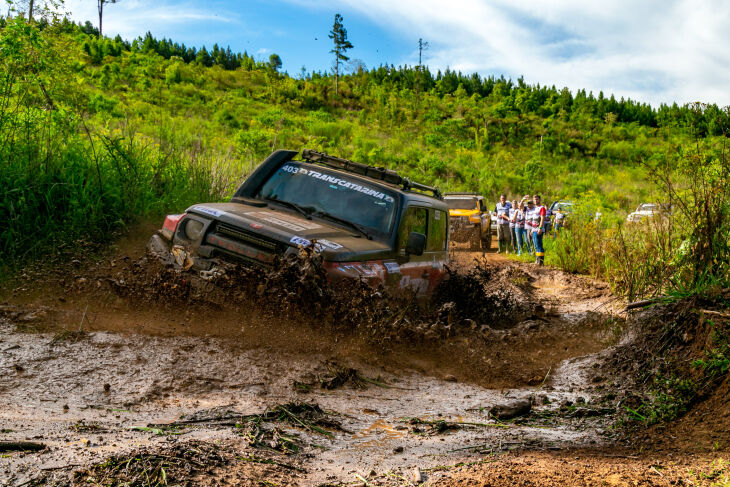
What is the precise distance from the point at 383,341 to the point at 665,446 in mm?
2664

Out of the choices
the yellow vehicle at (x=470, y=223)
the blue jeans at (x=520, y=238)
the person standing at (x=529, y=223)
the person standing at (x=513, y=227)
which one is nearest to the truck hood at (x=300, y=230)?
the person standing at (x=529, y=223)

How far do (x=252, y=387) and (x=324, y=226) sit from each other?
6.86 feet

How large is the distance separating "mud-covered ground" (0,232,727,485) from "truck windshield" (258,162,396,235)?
1.34m

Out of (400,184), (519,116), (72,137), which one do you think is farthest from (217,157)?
(519,116)

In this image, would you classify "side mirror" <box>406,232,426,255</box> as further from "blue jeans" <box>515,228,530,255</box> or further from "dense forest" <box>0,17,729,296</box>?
"blue jeans" <box>515,228,530,255</box>

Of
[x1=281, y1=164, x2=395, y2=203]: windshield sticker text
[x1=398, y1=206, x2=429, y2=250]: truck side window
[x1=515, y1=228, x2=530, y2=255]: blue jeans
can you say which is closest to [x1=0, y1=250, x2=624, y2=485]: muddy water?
[x1=398, y1=206, x2=429, y2=250]: truck side window

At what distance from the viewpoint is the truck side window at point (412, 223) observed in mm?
6270

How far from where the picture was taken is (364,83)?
96.4m

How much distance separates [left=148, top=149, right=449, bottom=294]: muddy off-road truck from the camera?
541 cm

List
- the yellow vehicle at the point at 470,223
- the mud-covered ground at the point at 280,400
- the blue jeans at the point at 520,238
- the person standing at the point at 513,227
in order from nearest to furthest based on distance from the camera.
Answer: the mud-covered ground at the point at 280,400
the blue jeans at the point at 520,238
the person standing at the point at 513,227
the yellow vehicle at the point at 470,223

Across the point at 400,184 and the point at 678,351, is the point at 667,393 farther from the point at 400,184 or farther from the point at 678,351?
the point at 400,184

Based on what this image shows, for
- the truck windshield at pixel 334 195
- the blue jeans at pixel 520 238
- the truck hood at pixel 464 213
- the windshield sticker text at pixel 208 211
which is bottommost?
the blue jeans at pixel 520 238

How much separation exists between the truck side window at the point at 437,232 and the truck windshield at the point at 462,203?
42.6ft

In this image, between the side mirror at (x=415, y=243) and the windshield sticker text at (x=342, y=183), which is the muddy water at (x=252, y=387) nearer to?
the side mirror at (x=415, y=243)
